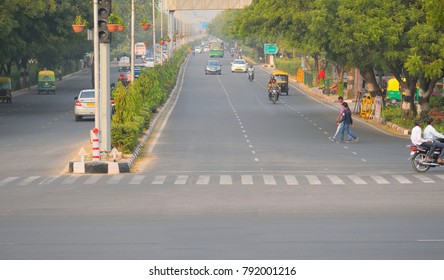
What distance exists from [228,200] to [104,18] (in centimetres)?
1098

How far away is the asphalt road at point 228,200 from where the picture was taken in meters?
16.3

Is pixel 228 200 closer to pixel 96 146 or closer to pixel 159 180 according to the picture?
pixel 159 180

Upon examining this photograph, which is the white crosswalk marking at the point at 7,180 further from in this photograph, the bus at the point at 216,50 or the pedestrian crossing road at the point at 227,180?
the bus at the point at 216,50

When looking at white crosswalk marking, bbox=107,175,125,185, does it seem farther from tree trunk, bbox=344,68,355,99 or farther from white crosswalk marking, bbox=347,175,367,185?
tree trunk, bbox=344,68,355,99

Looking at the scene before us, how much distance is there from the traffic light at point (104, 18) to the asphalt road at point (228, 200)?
160 inches

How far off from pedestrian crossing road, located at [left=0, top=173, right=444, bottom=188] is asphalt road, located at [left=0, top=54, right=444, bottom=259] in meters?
0.03

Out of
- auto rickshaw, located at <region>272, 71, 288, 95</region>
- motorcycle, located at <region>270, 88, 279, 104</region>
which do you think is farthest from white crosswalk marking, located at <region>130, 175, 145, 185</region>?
auto rickshaw, located at <region>272, 71, 288, 95</region>

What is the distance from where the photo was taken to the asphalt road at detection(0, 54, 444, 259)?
53.6 feet

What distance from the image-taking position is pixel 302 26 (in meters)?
55.3

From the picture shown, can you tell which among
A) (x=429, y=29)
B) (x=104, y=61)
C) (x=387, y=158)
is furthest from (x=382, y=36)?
(x=104, y=61)
